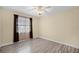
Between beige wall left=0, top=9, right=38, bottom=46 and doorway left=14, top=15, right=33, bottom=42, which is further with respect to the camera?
doorway left=14, top=15, right=33, bottom=42

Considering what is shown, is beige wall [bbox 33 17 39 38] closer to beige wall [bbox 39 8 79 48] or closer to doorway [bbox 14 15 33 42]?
doorway [bbox 14 15 33 42]

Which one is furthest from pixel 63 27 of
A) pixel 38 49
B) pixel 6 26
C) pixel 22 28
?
pixel 6 26

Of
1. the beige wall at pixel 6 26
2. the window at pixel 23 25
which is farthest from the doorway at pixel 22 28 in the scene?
the beige wall at pixel 6 26

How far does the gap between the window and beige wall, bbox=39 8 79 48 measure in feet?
3.84

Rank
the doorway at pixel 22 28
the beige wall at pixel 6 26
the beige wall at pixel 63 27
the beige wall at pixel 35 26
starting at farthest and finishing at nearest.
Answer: the beige wall at pixel 35 26, the doorway at pixel 22 28, the beige wall at pixel 6 26, the beige wall at pixel 63 27

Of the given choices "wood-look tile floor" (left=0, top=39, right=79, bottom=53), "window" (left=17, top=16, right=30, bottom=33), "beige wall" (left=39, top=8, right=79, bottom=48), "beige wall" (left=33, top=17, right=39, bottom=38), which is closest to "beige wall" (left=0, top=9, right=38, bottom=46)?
"wood-look tile floor" (left=0, top=39, right=79, bottom=53)

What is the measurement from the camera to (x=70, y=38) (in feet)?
11.8

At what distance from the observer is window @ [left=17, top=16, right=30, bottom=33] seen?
4.68 metres

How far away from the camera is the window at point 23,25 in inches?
184

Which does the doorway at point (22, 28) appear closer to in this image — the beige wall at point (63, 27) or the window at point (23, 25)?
the window at point (23, 25)

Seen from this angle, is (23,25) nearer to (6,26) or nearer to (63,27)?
(6,26)

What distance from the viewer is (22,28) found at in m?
4.91
